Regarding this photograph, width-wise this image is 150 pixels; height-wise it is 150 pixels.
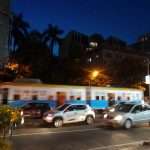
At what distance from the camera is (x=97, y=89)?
30.7m

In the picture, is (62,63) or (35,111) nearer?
(35,111)

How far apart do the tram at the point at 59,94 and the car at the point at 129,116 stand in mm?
10903

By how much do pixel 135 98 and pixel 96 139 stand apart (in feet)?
80.1

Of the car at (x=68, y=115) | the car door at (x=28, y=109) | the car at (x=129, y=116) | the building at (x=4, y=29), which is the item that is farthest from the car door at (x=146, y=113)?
the building at (x=4, y=29)

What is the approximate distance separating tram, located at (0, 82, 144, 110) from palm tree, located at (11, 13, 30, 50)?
85.3 feet

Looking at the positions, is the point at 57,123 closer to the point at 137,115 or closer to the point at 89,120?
the point at 89,120

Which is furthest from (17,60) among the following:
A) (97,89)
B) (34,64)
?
(97,89)

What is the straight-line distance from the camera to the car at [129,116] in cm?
1567

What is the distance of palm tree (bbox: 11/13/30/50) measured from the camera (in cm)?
5142

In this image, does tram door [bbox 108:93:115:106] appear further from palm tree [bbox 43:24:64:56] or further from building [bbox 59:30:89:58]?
building [bbox 59:30:89:58]

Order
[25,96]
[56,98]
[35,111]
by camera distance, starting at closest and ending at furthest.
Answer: [35,111] → [25,96] → [56,98]

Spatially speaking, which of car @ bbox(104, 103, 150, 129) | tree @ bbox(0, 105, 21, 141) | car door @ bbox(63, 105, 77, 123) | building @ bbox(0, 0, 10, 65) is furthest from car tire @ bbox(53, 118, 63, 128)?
tree @ bbox(0, 105, 21, 141)

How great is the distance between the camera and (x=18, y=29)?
52375 millimetres

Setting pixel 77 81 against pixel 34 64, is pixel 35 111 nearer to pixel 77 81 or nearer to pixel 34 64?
pixel 34 64
